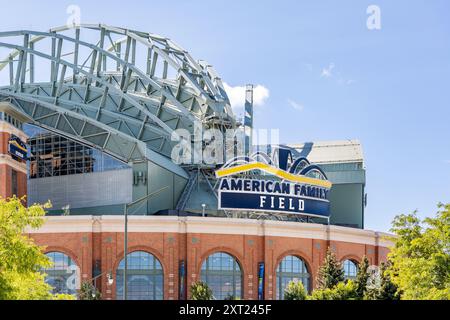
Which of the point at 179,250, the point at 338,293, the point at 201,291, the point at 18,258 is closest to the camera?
the point at 18,258

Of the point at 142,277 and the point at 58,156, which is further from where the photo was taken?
the point at 58,156

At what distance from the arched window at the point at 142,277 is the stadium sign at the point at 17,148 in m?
19.4

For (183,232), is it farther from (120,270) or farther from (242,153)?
(242,153)

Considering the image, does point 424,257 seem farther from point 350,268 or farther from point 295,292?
point 350,268

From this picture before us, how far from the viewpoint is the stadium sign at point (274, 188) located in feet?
326

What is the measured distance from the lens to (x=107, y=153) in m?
114

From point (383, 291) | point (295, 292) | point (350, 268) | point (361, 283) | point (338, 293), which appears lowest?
point (295, 292)

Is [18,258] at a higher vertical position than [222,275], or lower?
higher

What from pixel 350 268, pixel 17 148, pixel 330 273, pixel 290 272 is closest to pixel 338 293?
pixel 330 273

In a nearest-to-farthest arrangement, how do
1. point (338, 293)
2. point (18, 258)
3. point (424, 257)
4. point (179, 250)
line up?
point (18, 258) < point (424, 257) < point (338, 293) < point (179, 250)

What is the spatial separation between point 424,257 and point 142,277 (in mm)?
33644

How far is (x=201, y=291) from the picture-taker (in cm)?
8931

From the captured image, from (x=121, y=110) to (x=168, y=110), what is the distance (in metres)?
6.57
